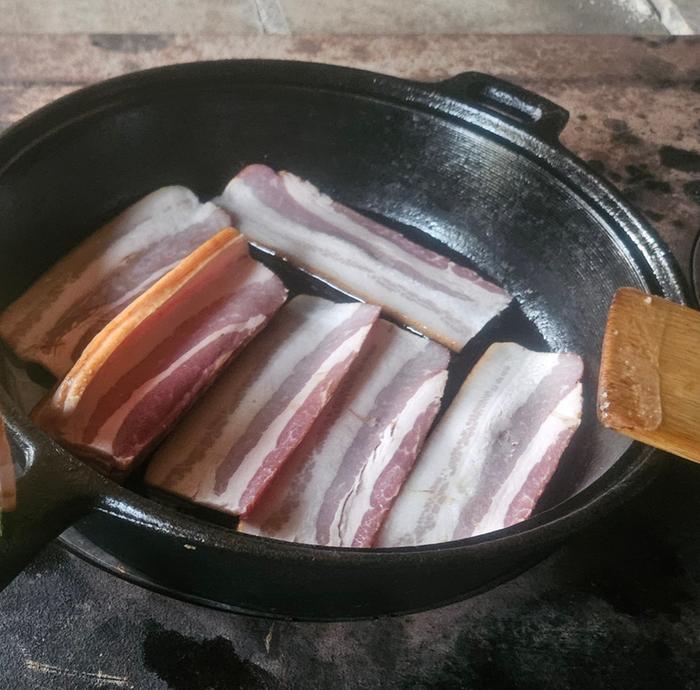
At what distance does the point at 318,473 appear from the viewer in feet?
4.03

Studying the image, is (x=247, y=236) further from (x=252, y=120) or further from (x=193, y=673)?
(x=193, y=673)

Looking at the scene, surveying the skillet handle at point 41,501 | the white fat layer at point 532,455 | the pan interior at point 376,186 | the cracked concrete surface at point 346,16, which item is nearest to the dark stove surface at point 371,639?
the white fat layer at point 532,455

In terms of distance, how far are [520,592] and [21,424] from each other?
2.56 feet

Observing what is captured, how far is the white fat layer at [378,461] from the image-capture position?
1.17 metres

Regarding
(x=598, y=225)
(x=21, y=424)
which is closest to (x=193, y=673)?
(x=21, y=424)

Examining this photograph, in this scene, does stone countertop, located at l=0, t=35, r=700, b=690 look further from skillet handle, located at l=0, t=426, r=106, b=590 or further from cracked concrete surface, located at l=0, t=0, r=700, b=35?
cracked concrete surface, located at l=0, t=0, r=700, b=35

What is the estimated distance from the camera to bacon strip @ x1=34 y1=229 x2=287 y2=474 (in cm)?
115

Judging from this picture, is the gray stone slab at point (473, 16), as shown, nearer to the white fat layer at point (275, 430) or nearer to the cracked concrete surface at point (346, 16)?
the cracked concrete surface at point (346, 16)

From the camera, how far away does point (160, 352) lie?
4.25ft

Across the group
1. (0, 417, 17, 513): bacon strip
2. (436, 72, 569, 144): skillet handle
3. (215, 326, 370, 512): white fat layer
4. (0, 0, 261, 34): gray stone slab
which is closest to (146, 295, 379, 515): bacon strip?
(215, 326, 370, 512): white fat layer

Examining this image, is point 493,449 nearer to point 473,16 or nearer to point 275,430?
point 275,430

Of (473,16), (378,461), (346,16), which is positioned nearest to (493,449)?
(378,461)

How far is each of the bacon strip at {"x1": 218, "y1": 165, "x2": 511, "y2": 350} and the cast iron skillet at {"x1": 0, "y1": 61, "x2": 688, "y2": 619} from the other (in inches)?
2.7

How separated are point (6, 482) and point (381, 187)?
1113mm
